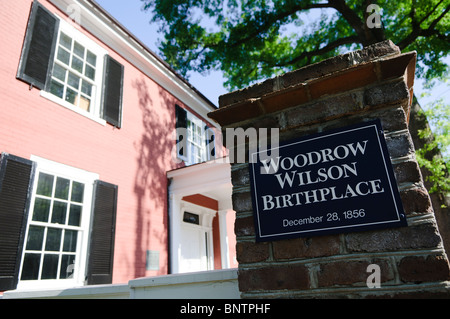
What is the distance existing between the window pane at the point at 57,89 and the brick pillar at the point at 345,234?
505 centimetres

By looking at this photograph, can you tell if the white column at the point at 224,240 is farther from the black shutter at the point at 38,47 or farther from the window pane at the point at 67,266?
the black shutter at the point at 38,47

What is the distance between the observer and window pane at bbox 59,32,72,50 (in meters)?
5.72

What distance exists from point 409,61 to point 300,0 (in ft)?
30.1

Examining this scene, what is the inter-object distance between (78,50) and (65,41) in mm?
286

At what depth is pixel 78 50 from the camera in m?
6.02

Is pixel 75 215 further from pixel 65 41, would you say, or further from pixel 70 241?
pixel 65 41

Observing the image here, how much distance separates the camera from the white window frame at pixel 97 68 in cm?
550

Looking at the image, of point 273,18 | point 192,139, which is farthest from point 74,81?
point 273,18
